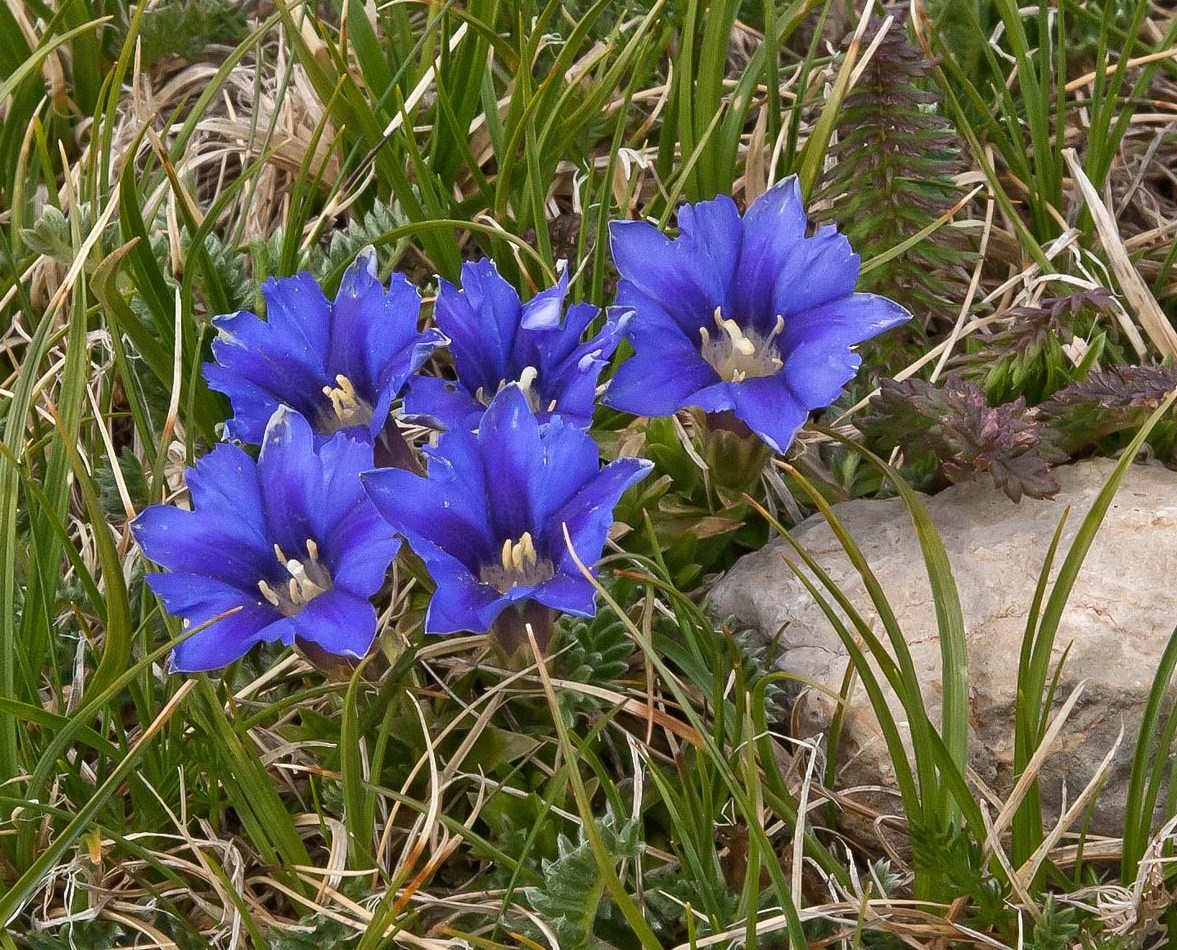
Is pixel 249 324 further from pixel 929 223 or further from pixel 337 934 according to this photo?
pixel 929 223

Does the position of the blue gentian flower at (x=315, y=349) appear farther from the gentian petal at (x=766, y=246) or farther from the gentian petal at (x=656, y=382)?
the gentian petal at (x=766, y=246)

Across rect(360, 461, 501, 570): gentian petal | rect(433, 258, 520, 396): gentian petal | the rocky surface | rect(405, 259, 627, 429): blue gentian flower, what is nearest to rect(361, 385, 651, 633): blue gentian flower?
rect(360, 461, 501, 570): gentian petal

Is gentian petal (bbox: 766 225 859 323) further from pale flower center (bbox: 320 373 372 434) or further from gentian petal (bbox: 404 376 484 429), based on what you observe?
pale flower center (bbox: 320 373 372 434)

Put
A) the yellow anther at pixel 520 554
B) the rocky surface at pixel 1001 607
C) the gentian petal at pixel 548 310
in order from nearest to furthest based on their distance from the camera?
the yellow anther at pixel 520 554 < the gentian petal at pixel 548 310 < the rocky surface at pixel 1001 607

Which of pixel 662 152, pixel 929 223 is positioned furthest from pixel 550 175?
pixel 929 223

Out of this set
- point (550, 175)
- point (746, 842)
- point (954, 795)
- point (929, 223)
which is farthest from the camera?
point (550, 175)

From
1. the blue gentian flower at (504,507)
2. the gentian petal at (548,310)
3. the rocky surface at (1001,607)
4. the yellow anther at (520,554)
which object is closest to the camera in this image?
the blue gentian flower at (504,507)

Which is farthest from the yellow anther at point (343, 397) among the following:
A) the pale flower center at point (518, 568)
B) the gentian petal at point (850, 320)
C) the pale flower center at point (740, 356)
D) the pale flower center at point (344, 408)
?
the gentian petal at point (850, 320)
